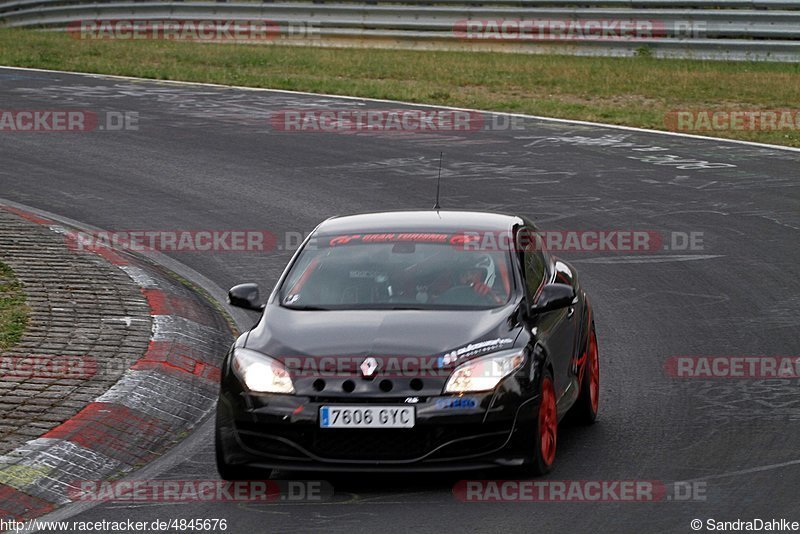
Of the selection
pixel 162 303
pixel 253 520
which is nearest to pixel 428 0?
pixel 162 303

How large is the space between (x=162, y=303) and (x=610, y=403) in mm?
3893

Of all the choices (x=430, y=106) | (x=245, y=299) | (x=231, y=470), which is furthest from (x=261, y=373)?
(x=430, y=106)

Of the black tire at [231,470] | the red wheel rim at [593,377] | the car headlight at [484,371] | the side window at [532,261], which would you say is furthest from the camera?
the red wheel rim at [593,377]

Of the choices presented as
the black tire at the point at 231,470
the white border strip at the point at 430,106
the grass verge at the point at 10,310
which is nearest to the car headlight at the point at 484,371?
the black tire at the point at 231,470

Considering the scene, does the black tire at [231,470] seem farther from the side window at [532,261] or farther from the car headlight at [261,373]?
the side window at [532,261]

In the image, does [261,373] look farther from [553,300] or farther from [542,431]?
[553,300]

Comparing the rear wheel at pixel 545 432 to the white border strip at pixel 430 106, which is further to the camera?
the white border strip at pixel 430 106

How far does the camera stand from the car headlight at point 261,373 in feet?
24.9

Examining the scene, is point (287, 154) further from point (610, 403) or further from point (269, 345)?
point (269, 345)

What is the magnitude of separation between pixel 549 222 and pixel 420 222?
254 inches

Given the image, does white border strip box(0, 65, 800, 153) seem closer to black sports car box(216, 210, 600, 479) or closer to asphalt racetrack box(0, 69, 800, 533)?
asphalt racetrack box(0, 69, 800, 533)

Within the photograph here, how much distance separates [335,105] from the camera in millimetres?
23703

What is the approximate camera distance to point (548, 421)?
795cm

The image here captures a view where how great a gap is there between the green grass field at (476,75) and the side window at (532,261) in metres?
12.1
